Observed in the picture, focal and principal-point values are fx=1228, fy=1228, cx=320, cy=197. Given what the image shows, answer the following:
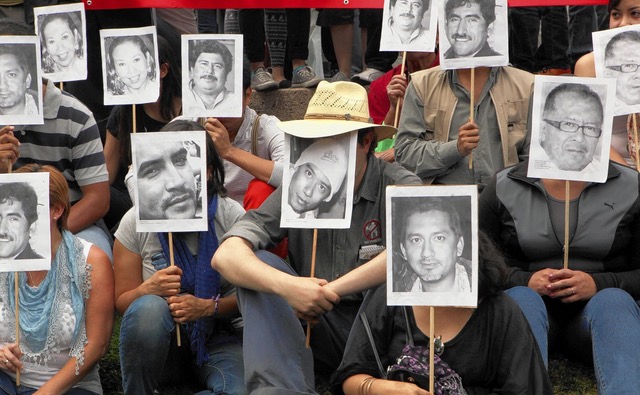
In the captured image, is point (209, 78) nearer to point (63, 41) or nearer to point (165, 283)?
point (63, 41)

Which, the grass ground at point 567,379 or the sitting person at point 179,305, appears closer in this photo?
the sitting person at point 179,305

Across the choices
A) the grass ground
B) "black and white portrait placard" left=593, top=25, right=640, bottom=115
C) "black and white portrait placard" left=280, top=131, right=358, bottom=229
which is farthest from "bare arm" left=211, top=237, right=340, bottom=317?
"black and white portrait placard" left=593, top=25, right=640, bottom=115

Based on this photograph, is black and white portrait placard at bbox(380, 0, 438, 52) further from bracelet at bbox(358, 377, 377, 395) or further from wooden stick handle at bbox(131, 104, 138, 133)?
bracelet at bbox(358, 377, 377, 395)

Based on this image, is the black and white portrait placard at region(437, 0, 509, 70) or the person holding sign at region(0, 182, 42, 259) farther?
the black and white portrait placard at region(437, 0, 509, 70)

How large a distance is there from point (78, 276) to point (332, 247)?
1034mm

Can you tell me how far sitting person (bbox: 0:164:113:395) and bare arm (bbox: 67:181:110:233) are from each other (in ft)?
2.05

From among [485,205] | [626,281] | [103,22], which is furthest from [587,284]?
[103,22]

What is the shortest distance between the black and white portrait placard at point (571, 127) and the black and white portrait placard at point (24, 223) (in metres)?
1.97

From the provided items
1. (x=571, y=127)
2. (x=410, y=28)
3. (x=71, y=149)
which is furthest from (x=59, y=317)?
(x=410, y=28)

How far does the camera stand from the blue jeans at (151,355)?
4957 mm

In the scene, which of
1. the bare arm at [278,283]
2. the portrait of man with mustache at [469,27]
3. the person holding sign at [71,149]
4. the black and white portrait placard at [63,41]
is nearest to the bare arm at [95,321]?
the bare arm at [278,283]

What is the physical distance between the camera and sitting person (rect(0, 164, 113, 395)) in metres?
4.88

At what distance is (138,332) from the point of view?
4.95m

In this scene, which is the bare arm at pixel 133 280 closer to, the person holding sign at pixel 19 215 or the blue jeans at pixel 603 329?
the person holding sign at pixel 19 215
